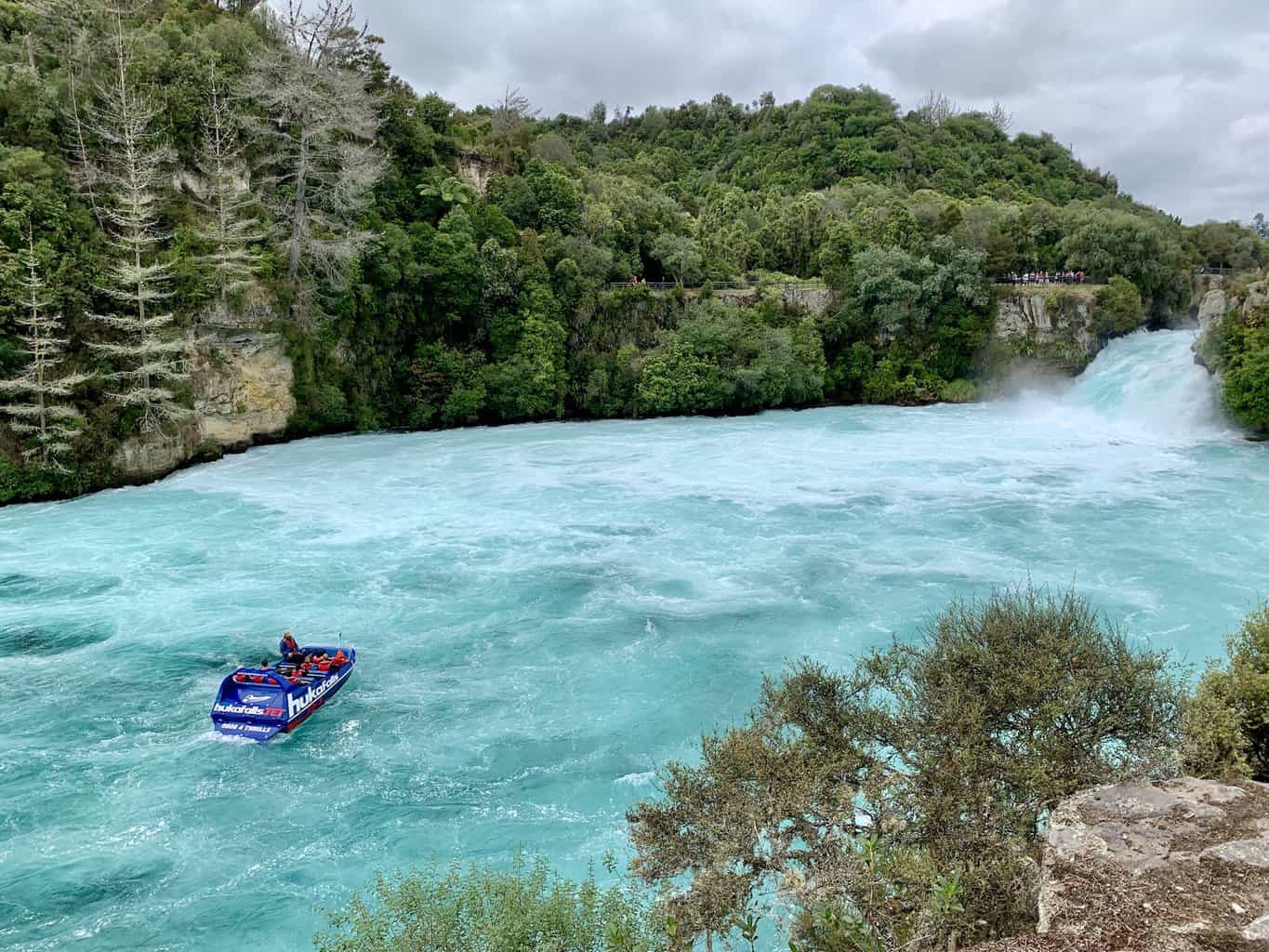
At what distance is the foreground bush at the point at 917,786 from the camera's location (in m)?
7.61

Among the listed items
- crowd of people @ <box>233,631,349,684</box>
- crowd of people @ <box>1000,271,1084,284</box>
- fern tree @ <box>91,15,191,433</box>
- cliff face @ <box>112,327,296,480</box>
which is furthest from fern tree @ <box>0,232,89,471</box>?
crowd of people @ <box>1000,271,1084,284</box>

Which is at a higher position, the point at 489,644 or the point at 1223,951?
the point at 1223,951

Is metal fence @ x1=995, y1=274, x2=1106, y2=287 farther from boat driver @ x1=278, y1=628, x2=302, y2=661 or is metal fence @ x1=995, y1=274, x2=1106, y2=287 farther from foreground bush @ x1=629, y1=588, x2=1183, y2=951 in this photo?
boat driver @ x1=278, y1=628, x2=302, y2=661

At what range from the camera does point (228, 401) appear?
3388 cm

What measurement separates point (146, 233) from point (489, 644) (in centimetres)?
2477

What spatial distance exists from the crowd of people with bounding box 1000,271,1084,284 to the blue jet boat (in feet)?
153

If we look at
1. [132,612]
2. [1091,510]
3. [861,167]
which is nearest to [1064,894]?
[132,612]

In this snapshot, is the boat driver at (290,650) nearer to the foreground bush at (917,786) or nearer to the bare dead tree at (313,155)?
the foreground bush at (917,786)

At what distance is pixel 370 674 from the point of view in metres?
16.5

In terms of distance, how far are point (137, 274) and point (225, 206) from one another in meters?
5.70

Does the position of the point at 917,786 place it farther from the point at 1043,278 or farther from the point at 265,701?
the point at 1043,278

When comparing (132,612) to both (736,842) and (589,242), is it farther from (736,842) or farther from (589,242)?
(589,242)

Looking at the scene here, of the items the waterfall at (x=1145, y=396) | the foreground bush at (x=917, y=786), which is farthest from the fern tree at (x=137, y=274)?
the waterfall at (x=1145, y=396)

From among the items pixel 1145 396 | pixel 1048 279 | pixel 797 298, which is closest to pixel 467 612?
pixel 1145 396
